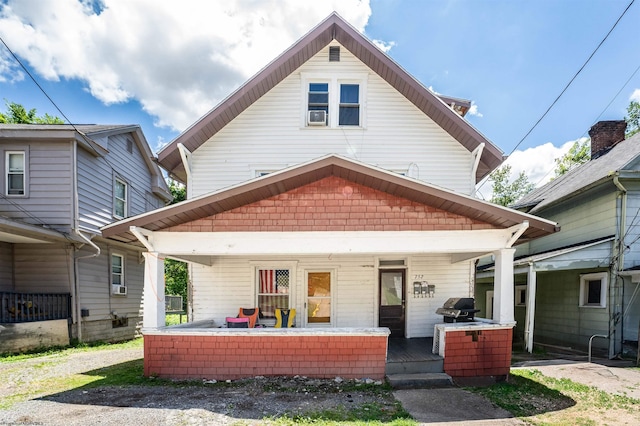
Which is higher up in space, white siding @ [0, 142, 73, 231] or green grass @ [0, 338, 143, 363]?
white siding @ [0, 142, 73, 231]

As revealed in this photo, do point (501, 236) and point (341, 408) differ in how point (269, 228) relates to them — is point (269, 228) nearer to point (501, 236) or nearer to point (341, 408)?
point (341, 408)

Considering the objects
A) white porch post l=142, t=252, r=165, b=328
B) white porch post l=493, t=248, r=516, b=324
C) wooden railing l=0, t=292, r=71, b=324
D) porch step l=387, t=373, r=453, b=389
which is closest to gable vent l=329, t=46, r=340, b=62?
white porch post l=493, t=248, r=516, b=324

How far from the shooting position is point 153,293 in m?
5.87

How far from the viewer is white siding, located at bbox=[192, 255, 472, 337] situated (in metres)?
8.37

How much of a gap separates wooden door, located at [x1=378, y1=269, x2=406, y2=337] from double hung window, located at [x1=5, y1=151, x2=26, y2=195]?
10741 millimetres

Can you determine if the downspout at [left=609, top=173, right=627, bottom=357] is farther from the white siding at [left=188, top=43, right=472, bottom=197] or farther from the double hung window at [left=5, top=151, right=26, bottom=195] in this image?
the double hung window at [left=5, top=151, right=26, bottom=195]

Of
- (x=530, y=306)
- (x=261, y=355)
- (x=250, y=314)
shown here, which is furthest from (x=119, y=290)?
(x=530, y=306)

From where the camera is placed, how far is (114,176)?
472 inches

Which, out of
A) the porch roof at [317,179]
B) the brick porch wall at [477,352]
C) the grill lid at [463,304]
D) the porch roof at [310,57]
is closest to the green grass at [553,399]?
the brick porch wall at [477,352]

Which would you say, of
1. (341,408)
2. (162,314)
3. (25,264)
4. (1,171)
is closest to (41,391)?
(162,314)

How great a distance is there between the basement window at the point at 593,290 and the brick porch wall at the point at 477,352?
17.1 ft

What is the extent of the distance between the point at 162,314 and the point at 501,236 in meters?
6.36

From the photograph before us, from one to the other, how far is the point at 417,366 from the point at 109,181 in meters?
11.5

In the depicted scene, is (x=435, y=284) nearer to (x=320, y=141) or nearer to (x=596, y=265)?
(x=596, y=265)
